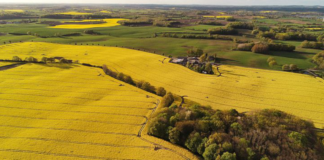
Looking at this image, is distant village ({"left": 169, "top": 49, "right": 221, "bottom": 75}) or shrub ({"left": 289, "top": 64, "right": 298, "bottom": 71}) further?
shrub ({"left": 289, "top": 64, "right": 298, "bottom": 71})

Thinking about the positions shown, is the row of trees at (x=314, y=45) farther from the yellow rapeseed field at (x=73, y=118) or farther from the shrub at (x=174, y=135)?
the shrub at (x=174, y=135)

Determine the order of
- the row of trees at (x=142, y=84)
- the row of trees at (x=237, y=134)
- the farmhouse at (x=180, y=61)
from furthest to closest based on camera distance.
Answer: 1. the farmhouse at (x=180, y=61)
2. the row of trees at (x=142, y=84)
3. the row of trees at (x=237, y=134)

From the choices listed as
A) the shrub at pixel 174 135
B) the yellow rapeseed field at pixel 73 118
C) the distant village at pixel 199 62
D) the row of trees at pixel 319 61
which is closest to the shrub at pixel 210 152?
the yellow rapeseed field at pixel 73 118

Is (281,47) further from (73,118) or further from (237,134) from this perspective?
(73,118)

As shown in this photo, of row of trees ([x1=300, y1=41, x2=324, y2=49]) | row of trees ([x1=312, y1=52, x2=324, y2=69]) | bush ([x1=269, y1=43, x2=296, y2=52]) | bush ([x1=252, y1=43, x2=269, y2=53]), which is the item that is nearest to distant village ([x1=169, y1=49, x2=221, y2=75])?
bush ([x1=252, y1=43, x2=269, y2=53])

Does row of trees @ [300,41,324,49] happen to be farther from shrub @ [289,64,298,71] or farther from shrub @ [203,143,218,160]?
shrub @ [203,143,218,160]

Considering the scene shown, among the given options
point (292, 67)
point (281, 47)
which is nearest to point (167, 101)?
point (292, 67)

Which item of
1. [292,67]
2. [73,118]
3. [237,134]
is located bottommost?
[73,118]
